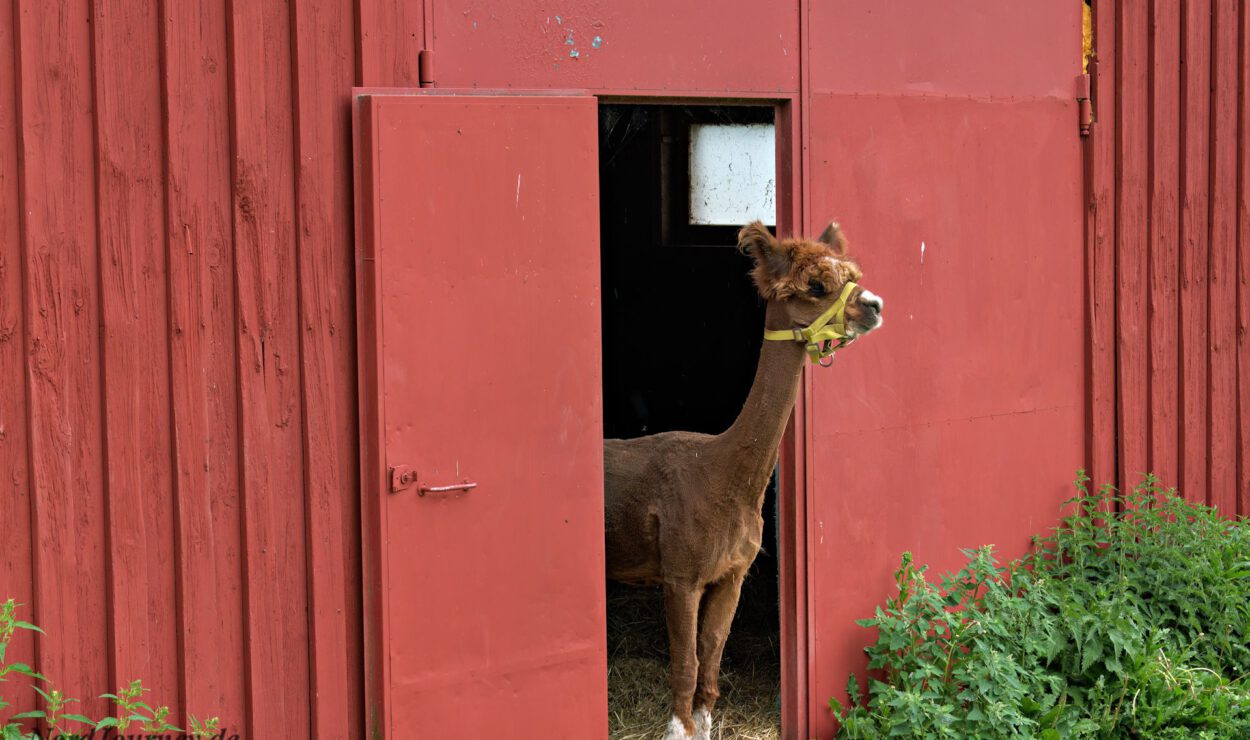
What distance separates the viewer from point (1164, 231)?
23.3ft

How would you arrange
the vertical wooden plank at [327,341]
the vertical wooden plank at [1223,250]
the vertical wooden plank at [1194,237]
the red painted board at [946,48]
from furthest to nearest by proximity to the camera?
the vertical wooden plank at [1223,250] → the vertical wooden plank at [1194,237] → the red painted board at [946,48] → the vertical wooden plank at [327,341]

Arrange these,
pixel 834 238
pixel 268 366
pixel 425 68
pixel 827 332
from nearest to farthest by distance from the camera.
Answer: pixel 268 366 < pixel 425 68 < pixel 827 332 < pixel 834 238

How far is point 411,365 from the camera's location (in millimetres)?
4578

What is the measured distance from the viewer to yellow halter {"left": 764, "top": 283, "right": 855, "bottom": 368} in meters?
5.24

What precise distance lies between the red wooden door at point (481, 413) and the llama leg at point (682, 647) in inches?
34.1

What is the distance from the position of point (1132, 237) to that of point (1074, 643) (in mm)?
2366

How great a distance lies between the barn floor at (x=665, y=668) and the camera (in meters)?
6.50

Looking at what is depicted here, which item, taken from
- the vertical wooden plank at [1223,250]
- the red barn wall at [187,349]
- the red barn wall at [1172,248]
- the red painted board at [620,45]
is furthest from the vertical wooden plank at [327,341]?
the vertical wooden plank at [1223,250]

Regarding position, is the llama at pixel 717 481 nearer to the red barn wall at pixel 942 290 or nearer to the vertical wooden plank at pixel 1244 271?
the red barn wall at pixel 942 290

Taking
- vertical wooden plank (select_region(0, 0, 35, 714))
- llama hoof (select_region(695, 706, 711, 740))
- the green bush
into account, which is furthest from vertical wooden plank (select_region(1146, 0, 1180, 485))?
vertical wooden plank (select_region(0, 0, 35, 714))

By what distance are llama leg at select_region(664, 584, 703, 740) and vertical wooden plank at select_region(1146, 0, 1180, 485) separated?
9.89 feet

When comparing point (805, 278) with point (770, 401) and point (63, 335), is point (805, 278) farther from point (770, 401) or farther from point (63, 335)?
point (63, 335)

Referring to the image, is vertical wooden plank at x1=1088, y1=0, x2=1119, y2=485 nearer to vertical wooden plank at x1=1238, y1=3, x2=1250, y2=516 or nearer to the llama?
vertical wooden plank at x1=1238, y1=3, x2=1250, y2=516

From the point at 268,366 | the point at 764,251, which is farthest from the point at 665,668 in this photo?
the point at 268,366
